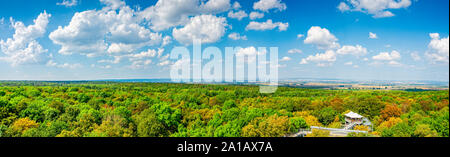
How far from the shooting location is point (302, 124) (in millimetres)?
17000

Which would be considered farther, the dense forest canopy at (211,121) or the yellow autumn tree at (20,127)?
the yellow autumn tree at (20,127)

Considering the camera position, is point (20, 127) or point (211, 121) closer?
point (20, 127)

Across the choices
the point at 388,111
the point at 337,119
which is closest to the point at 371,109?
the point at 388,111

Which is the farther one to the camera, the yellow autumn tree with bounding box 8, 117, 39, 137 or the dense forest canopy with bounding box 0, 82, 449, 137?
the yellow autumn tree with bounding box 8, 117, 39, 137

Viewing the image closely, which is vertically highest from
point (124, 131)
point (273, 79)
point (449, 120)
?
point (273, 79)
